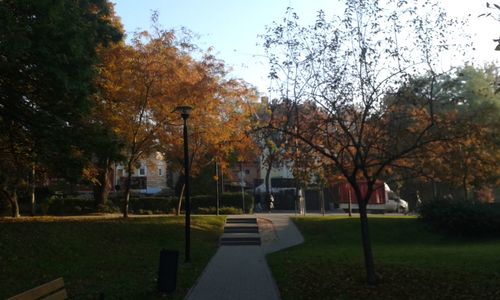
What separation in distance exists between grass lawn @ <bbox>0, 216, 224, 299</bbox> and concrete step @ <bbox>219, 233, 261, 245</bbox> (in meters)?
0.41

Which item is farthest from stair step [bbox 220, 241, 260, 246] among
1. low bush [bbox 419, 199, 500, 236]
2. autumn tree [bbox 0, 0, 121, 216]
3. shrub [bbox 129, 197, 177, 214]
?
shrub [bbox 129, 197, 177, 214]

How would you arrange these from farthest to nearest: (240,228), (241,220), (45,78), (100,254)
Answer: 1. (241,220)
2. (240,228)
3. (100,254)
4. (45,78)

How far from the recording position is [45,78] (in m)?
14.7

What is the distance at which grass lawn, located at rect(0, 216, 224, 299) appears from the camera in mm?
11180

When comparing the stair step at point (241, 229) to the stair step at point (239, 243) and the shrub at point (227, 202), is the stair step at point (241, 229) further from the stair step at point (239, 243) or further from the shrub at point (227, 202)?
the shrub at point (227, 202)

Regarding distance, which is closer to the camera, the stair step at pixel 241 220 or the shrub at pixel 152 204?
the stair step at pixel 241 220

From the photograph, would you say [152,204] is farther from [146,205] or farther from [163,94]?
[163,94]

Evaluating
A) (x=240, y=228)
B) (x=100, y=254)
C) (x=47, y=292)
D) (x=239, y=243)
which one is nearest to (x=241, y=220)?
(x=240, y=228)

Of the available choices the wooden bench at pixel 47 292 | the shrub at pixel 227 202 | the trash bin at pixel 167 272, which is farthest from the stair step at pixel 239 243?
the wooden bench at pixel 47 292

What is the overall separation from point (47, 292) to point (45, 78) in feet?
30.6

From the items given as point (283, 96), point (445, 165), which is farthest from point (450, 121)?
point (283, 96)

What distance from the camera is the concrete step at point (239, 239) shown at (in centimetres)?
2075

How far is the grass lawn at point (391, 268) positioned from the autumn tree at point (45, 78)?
728cm

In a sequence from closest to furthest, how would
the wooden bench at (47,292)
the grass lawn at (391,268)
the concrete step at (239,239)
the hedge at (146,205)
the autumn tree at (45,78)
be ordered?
the wooden bench at (47,292), the grass lawn at (391,268), the autumn tree at (45,78), the concrete step at (239,239), the hedge at (146,205)
